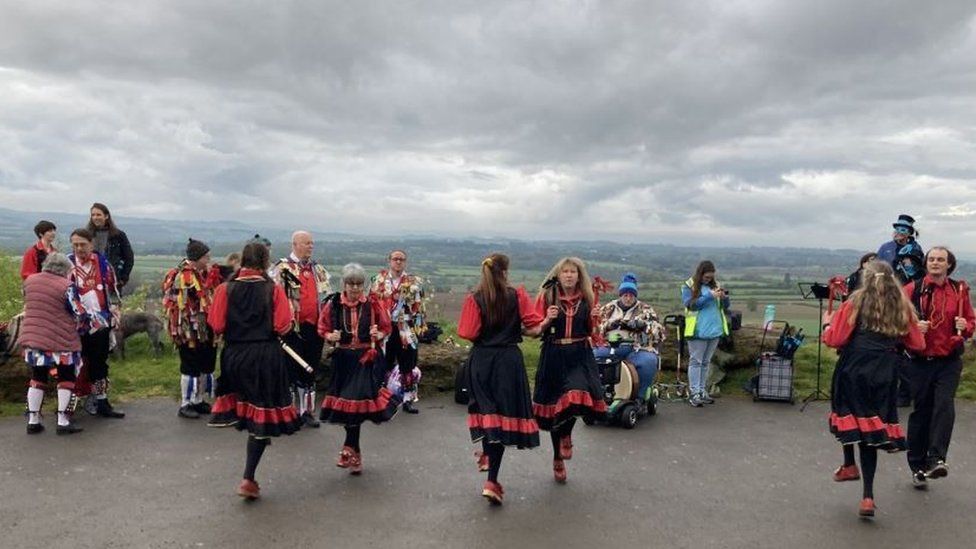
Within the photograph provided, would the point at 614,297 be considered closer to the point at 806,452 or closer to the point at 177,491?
the point at 806,452

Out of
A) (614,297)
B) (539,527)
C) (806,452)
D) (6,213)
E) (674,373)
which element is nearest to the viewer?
(539,527)

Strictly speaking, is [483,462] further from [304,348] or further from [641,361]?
[641,361]

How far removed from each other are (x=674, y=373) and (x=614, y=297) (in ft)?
8.24

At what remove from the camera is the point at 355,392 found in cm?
621

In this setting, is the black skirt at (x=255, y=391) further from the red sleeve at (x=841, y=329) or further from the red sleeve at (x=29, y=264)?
the red sleeve at (x=841, y=329)

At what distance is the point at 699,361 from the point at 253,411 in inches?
243

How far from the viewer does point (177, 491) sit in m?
5.73

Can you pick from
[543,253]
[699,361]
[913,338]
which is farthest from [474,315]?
[543,253]

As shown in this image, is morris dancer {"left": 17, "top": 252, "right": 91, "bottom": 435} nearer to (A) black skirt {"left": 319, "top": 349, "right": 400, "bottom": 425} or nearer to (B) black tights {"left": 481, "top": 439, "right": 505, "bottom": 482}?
(A) black skirt {"left": 319, "top": 349, "right": 400, "bottom": 425}

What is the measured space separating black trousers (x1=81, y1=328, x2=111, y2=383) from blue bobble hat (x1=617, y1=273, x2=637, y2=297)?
6080mm

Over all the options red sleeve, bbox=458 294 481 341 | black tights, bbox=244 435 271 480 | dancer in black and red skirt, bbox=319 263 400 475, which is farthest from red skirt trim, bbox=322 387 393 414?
red sleeve, bbox=458 294 481 341

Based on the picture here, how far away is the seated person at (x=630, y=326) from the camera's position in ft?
28.2

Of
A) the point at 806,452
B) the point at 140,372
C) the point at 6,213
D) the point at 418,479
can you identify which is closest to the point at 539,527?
the point at 418,479

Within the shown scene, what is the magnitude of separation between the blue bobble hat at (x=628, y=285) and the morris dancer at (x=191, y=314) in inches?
194
